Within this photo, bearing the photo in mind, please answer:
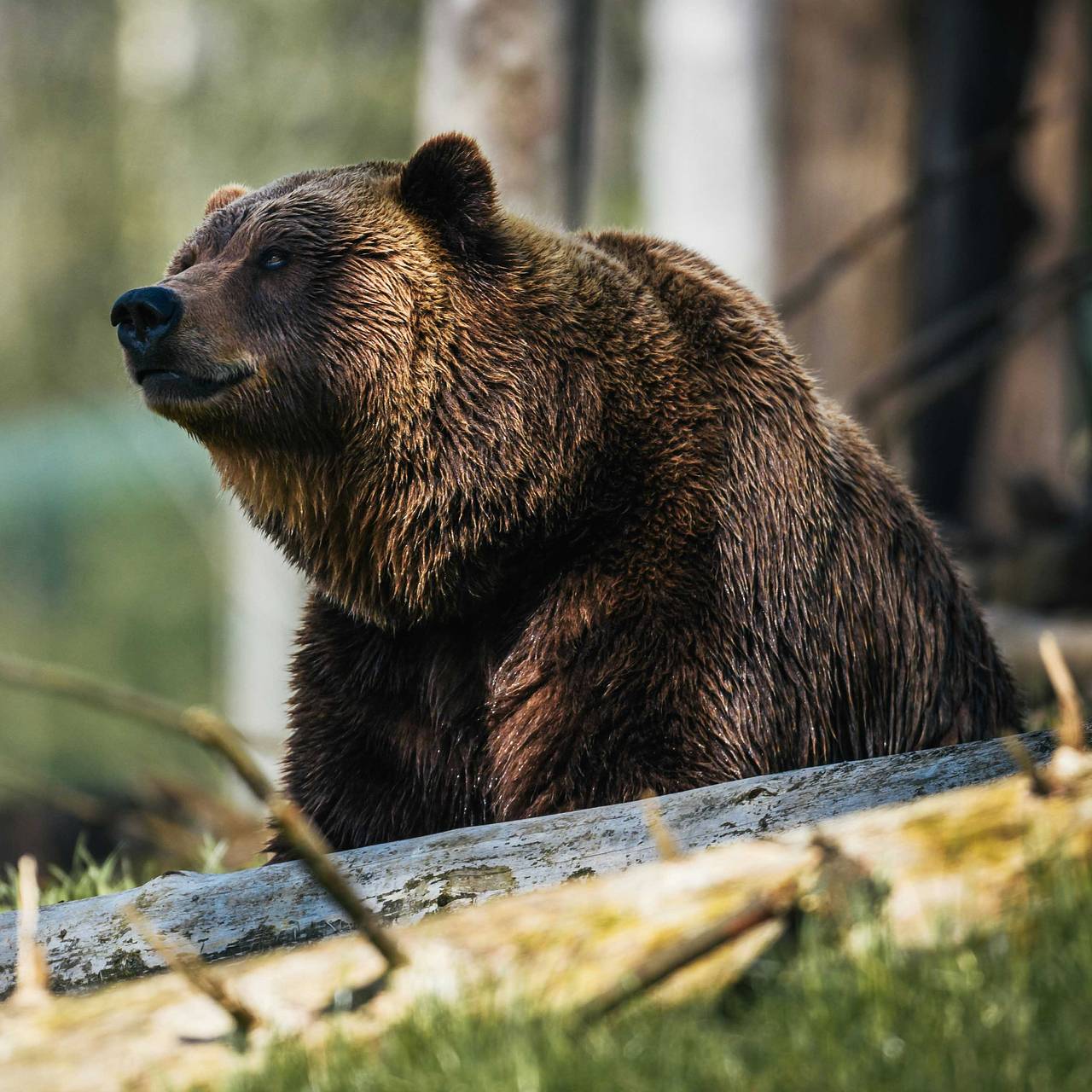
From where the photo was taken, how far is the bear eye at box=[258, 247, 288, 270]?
4188 millimetres

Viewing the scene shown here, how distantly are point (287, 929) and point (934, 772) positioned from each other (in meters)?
1.34

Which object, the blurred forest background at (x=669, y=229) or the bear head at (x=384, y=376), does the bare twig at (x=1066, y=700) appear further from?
the blurred forest background at (x=669, y=229)

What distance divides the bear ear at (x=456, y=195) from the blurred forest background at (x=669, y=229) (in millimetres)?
1010

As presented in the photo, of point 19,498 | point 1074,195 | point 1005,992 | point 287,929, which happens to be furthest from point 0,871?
point 19,498

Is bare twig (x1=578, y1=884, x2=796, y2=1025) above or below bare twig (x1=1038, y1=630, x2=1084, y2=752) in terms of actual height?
below

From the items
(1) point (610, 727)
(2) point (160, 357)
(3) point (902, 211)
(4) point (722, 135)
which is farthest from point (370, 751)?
(4) point (722, 135)

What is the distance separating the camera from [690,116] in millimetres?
10586

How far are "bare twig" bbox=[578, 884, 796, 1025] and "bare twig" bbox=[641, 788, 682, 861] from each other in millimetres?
225

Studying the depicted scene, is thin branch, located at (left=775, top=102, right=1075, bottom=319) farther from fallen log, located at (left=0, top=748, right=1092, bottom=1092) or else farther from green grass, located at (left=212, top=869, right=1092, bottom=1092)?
green grass, located at (left=212, top=869, right=1092, bottom=1092)

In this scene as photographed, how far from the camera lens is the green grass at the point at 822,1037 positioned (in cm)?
214

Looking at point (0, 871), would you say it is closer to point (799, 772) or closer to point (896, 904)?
point (799, 772)

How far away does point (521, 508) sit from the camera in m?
4.09

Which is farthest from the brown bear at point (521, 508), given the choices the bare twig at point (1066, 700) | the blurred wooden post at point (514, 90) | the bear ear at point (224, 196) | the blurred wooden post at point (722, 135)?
the blurred wooden post at point (722, 135)

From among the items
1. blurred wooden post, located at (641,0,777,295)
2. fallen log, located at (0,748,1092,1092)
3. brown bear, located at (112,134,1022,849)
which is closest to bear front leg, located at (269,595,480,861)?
brown bear, located at (112,134,1022,849)
